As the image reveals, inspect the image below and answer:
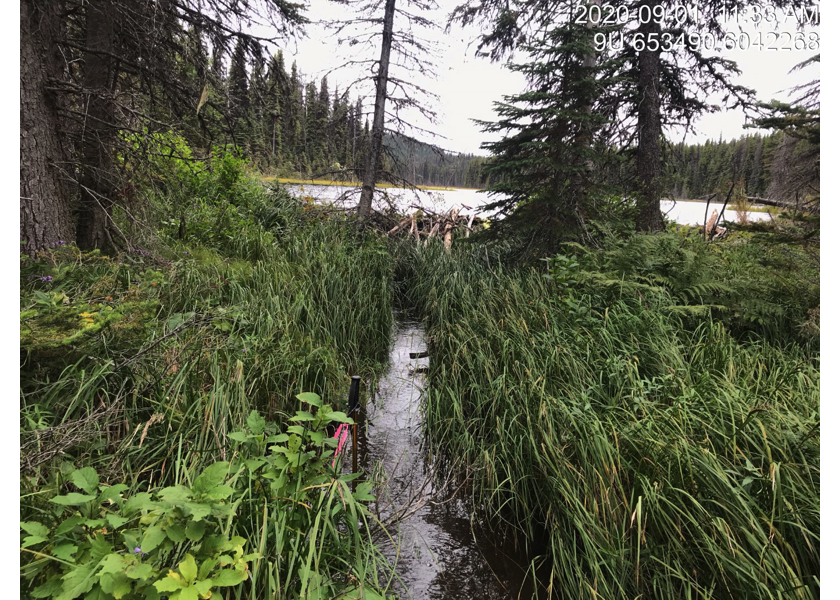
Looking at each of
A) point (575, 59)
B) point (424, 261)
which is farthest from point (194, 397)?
point (575, 59)

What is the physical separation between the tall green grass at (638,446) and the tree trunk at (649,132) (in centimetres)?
463

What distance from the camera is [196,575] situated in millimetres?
1357

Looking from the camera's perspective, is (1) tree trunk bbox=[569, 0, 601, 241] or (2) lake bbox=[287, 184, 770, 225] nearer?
(1) tree trunk bbox=[569, 0, 601, 241]

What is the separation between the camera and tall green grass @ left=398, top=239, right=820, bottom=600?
1919mm

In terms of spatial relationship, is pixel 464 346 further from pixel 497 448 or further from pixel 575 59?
pixel 575 59

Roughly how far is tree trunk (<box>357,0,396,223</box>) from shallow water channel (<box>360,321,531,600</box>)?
6.32 meters

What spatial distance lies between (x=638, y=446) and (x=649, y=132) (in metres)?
7.58

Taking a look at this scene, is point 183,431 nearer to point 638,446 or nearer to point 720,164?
point 638,446

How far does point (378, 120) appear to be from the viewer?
9.10 m

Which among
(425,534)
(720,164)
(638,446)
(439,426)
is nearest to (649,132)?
(439,426)

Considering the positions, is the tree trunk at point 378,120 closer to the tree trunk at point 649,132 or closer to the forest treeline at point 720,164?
the tree trunk at point 649,132

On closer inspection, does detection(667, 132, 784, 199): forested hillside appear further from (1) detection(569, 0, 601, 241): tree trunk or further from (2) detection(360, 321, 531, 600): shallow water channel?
(2) detection(360, 321, 531, 600): shallow water channel

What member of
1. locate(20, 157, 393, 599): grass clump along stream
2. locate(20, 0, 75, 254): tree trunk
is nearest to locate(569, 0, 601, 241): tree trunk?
locate(20, 157, 393, 599): grass clump along stream

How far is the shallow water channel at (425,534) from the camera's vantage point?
8.46 ft
